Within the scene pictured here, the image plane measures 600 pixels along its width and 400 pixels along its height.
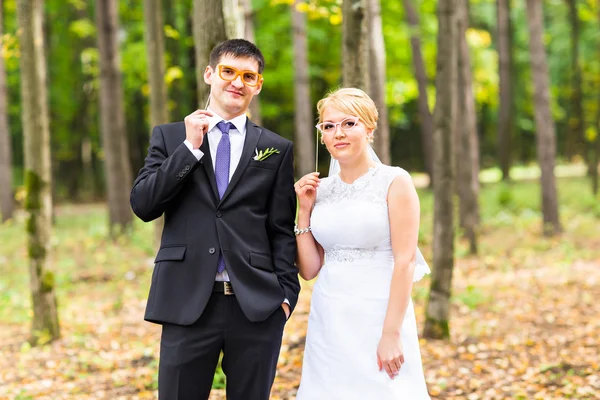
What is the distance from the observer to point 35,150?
22.9 feet

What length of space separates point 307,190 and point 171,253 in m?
0.79

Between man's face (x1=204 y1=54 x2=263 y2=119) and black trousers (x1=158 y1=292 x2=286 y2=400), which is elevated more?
man's face (x1=204 y1=54 x2=263 y2=119)

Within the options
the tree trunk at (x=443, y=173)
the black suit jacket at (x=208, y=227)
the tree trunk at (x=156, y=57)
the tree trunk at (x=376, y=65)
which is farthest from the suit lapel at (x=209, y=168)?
the tree trunk at (x=156, y=57)

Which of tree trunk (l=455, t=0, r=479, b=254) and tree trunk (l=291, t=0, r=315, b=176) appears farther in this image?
tree trunk (l=291, t=0, r=315, b=176)

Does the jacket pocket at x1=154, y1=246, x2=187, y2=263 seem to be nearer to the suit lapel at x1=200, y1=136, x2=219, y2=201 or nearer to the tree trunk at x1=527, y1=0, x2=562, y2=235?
the suit lapel at x1=200, y1=136, x2=219, y2=201

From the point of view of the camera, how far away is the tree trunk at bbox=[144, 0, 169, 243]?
33.9 ft

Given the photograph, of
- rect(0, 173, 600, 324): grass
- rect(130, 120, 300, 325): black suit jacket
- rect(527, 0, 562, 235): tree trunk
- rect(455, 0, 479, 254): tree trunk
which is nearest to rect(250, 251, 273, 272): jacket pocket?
rect(130, 120, 300, 325): black suit jacket

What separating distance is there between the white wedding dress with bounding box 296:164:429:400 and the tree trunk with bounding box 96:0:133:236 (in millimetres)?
11799

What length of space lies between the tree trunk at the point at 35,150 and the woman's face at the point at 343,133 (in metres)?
4.75

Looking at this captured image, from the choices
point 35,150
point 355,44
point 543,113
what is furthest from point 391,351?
point 543,113

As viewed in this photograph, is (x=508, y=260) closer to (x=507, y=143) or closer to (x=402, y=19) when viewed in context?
(x=507, y=143)

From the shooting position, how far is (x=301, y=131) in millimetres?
17344

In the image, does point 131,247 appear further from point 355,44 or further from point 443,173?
point 355,44

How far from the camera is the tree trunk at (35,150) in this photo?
6.97 m
